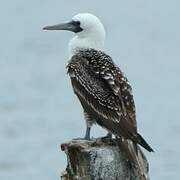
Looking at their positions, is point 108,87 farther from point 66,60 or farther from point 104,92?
point 66,60

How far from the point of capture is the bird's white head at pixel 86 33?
36.1 ft

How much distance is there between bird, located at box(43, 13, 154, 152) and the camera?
9.53 meters

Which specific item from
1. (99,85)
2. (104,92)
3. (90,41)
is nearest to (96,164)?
(104,92)

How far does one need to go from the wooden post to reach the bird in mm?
503

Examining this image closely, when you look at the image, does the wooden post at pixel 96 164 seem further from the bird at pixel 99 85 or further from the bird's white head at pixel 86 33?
the bird's white head at pixel 86 33

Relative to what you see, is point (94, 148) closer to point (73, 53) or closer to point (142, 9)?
point (73, 53)

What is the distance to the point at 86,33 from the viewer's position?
11148 millimetres

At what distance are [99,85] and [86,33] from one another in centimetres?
121

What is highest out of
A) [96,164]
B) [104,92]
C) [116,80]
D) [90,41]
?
[90,41]

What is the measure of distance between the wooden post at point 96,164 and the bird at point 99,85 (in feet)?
1.65

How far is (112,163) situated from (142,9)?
85.5ft

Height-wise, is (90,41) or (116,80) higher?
(90,41)

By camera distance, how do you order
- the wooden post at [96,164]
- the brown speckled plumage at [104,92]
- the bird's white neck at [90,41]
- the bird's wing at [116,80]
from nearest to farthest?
the wooden post at [96,164]
the brown speckled plumage at [104,92]
the bird's wing at [116,80]
the bird's white neck at [90,41]

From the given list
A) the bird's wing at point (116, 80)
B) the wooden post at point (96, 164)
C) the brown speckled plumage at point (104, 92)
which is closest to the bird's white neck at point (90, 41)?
the brown speckled plumage at point (104, 92)
